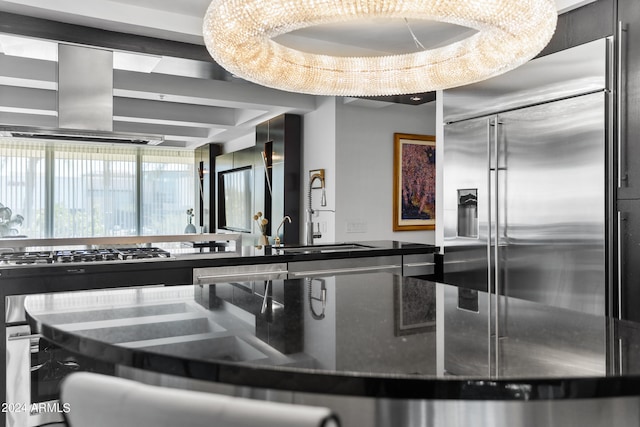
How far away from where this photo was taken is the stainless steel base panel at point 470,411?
36.8 inches

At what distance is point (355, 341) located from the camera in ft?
3.49

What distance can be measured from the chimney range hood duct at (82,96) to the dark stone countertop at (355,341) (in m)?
1.73

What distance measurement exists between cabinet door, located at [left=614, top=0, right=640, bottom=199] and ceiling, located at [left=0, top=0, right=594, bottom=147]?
0.27 meters

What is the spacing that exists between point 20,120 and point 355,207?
4.46m


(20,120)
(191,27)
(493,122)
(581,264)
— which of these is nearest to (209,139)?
(20,120)

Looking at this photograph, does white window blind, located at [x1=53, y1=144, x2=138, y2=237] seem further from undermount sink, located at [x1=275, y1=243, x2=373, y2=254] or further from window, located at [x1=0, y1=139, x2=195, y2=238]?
undermount sink, located at [x1=275, y1=243, x2=373, y2=254]

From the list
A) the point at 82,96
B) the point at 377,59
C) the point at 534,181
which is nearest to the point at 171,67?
the point at 82,96

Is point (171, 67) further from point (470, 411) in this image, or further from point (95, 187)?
point (95, 187)

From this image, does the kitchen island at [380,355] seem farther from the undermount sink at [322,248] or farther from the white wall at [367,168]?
the white wall at [367,168]

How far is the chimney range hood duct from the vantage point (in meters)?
2.95

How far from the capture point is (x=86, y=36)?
2939 millimetres

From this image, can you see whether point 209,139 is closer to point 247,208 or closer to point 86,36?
point 247,208

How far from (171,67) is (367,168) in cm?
222

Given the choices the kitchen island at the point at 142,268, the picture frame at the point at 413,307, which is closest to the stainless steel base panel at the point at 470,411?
the picture frame at the point at 413,307
